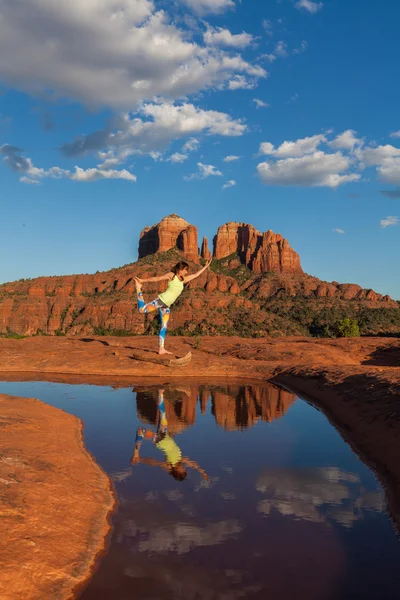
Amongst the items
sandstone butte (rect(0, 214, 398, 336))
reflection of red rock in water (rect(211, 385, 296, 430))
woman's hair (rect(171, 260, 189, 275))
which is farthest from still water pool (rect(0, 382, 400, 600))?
sandstone butte (rect(0, 214, 398, 336))

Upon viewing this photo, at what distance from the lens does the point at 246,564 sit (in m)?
4.91

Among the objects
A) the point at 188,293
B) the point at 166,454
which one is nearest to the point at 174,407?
the point at 166,454

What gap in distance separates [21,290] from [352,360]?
13039 cm

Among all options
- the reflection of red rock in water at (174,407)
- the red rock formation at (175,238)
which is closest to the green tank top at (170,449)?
the reflection of red rock in water at (174,407)

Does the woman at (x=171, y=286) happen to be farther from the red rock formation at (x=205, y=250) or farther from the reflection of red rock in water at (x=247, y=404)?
the red rock formation at (x=205, y=250)

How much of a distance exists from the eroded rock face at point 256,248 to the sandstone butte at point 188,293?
40 cm

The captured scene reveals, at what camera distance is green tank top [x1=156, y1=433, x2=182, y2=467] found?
8.43 metres

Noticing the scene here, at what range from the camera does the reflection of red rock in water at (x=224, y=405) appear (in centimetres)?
1201

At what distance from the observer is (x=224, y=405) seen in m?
14.5

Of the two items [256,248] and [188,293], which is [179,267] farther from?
[256,248]

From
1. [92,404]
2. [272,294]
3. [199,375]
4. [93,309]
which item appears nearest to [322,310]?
[272,294]

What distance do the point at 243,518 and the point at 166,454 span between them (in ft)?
10.1

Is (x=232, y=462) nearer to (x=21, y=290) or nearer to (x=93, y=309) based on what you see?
(x=93, y=309)

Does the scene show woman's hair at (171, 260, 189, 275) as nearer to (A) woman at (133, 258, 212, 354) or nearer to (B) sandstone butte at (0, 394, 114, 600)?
(A) woman at (133, 258, 212, 354)
